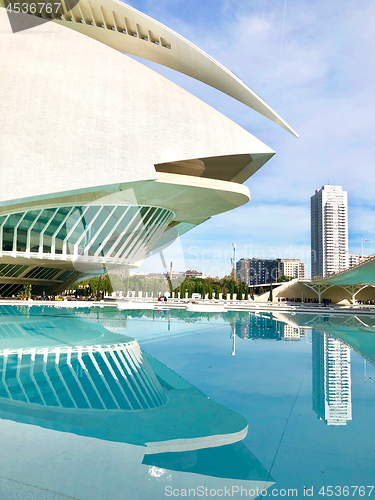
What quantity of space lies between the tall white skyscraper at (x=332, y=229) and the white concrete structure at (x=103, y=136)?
331ft

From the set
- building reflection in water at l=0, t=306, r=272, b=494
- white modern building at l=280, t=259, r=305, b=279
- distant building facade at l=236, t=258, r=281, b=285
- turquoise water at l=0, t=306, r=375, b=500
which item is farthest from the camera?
white modern building at l=280, t=259, r=305, b=279

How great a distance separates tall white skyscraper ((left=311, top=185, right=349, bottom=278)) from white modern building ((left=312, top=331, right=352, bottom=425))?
112310 millimetres

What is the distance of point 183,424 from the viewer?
12.8ft

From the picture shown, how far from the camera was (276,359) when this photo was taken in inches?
305

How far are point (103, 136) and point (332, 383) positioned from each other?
14.7 meters

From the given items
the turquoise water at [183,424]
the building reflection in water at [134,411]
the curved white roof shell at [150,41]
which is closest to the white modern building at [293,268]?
the curved white roof shell at [150,41]

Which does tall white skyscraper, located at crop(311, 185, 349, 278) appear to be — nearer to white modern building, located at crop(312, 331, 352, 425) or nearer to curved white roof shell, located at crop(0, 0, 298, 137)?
curved white roof shell, located at crop(0, 0, 298, 137)

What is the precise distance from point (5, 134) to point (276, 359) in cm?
1541

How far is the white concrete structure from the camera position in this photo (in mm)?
16000

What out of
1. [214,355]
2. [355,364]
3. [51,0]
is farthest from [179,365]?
[51,0]

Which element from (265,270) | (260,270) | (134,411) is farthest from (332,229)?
(134,411)

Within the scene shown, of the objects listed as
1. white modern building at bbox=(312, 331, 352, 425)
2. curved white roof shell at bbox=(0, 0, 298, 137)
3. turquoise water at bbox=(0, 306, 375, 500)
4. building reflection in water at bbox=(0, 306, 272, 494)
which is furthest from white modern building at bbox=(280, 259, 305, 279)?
building reflection in water at bbox=(0, 306, 272, 494)

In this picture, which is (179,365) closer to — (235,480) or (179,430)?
(179,430)

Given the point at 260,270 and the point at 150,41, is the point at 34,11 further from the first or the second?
the point at 260,270
